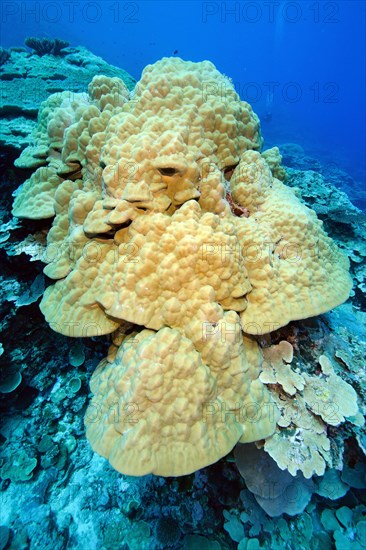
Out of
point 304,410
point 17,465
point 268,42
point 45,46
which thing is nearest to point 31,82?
point 45,46

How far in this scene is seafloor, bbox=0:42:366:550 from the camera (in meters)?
2.85

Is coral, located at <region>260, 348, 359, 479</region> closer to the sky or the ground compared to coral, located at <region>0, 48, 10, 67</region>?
closer to the ground

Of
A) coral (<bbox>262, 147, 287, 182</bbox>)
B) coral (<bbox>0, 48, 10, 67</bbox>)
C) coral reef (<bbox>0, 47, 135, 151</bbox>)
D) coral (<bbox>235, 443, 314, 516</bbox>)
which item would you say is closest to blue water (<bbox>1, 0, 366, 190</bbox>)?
coral reef (<bbox>0, 47, 135, 151</bbox>)

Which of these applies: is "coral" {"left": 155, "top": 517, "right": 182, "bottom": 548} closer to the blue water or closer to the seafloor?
the seafloor

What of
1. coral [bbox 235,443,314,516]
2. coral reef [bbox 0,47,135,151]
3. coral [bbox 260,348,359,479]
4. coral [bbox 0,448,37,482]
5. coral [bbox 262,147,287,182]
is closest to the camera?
coral [bbox 260,348,359,479]

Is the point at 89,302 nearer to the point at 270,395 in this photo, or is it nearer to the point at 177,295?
the point at 177,295

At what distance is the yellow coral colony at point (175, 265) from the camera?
1.99 metres

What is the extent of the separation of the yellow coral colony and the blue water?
240 ft

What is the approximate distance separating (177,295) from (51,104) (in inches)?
120

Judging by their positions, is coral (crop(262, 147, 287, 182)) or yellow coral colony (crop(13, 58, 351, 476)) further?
coral (crop(262, 147, 287, 182))

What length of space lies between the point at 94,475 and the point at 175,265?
2.83 meters

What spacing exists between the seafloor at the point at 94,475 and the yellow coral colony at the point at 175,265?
688mm

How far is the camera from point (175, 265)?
7.20ft

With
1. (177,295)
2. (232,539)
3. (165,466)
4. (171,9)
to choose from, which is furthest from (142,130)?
(171,9)
